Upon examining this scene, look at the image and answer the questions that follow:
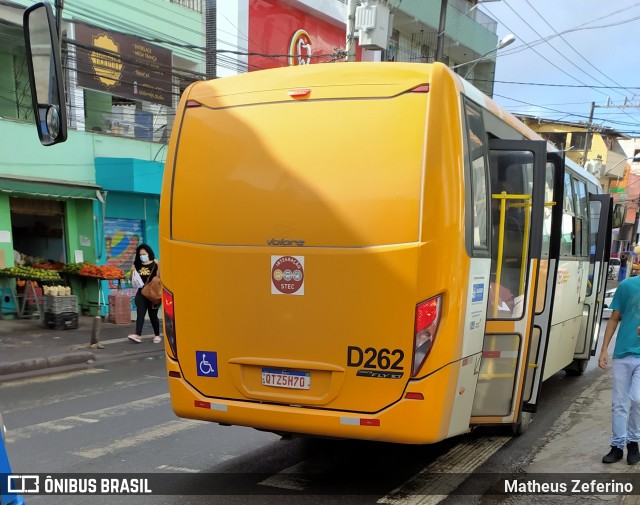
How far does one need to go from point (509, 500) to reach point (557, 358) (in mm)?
3286

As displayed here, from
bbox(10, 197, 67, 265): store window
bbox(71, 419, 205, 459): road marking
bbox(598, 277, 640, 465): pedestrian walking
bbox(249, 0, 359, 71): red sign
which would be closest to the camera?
bbox(598, 277, 640, 465): pedestrian walking

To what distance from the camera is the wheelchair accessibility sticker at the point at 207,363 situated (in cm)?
428

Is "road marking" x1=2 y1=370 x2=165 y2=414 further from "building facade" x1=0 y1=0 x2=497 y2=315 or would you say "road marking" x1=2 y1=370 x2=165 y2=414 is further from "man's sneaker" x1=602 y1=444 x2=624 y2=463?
"building facade" x1=0 y1=0 x2=497 y2=315

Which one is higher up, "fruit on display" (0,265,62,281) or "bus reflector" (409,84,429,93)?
"bus reflector" (409,84,429,93)

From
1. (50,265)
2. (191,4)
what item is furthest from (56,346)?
(191,4)

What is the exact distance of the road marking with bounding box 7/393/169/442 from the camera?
232 inches

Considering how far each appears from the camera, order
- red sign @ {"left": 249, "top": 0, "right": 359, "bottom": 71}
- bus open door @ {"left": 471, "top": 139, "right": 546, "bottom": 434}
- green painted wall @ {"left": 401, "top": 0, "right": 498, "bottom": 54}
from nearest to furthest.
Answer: bus open door @ {"left": 471, "top": 139, "right": 546, "bottom": 434}, red sign @ {"left": 249, "top": 0, "right": 359, "bottom": 71}, green painted wall @ {"left": 401, "top": 0, "right": 498, "bottom": 54}

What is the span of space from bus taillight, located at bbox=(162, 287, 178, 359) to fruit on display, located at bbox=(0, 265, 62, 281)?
374 inches

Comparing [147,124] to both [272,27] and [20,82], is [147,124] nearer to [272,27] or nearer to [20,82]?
[20,82]

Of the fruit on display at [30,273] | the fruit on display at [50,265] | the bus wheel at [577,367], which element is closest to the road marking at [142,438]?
the bus wheel at [577,367]

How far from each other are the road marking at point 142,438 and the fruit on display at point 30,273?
8.01m

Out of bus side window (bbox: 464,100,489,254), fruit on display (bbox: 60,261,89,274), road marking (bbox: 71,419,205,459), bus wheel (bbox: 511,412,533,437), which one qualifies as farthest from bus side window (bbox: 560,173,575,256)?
fruit on display (bbox: 60,261,89,274)

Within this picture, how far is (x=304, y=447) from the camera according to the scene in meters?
5.47

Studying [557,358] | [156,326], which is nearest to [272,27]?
[156,326]
